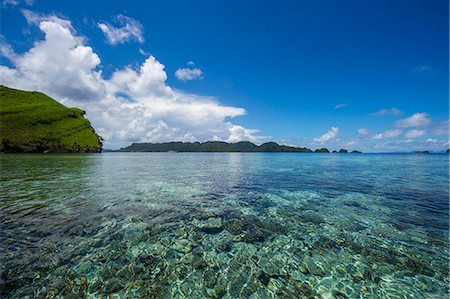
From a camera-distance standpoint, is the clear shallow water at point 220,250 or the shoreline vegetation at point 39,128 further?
the shoreline vegetation at point 39,128

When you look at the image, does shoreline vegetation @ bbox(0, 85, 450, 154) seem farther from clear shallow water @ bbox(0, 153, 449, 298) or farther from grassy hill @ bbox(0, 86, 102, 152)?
clear shallow water @ bbox(0, 153, 449, 298)

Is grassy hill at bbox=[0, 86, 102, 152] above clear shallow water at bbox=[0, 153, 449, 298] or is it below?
above

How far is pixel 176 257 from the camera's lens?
7.44 m

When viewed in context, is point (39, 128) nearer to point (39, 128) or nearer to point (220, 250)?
point (39, 128)

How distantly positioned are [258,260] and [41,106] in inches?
8961

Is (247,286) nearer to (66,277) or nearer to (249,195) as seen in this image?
(66,277)

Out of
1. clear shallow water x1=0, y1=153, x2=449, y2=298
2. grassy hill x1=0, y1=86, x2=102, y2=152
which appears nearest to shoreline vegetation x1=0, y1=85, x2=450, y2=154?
grassy hill x1=0, y1=86, x2=102, y2=152

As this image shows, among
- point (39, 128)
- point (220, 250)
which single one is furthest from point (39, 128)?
point (220, 250)

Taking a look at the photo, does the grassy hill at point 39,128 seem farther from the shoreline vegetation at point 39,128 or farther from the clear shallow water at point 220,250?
the clear shallow water at point 220,250

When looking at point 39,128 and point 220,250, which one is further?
point 39,128

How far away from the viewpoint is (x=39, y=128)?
A: 138250mm

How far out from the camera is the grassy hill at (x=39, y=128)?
115 meters

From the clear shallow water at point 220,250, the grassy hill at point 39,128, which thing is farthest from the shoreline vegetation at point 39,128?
the clear shallow water at point 220,250

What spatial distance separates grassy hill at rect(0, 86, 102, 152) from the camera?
4535 inches
